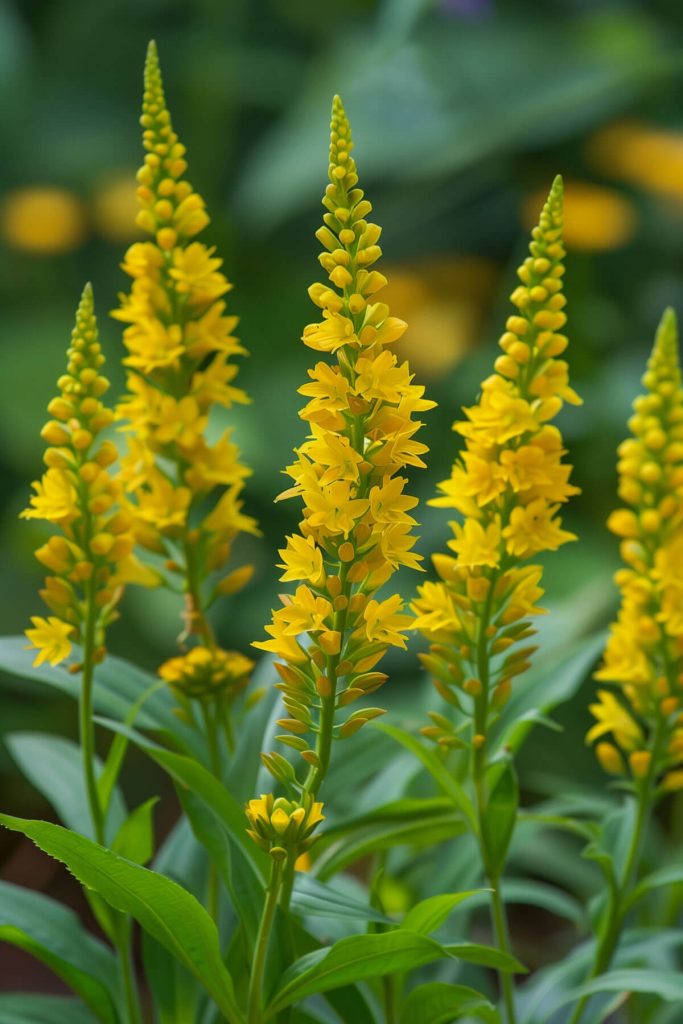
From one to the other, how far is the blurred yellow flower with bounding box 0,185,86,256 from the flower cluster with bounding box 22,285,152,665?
205 centimetres

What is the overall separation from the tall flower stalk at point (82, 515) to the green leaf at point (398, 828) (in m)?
0.22

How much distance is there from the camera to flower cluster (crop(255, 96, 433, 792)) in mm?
741

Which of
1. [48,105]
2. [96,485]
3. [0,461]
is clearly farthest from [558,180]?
[48,105]

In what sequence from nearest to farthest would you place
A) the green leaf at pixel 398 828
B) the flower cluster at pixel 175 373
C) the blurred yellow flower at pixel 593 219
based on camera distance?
the flower cluster at pixel 175 373 < the green leaf at pixel 398 828 < the blurred yellow flower at pixel 593 219

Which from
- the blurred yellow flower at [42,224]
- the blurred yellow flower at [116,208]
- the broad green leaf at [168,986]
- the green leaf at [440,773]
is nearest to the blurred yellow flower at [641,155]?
the blurred yellow flower at [116,208]

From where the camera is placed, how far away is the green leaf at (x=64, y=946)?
991mm

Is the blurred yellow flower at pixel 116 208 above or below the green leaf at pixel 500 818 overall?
above

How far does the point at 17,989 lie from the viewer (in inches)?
73.4

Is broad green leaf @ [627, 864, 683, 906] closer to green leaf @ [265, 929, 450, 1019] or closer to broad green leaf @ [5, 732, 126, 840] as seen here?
green leaf @ [265, 929, 450, 1019]

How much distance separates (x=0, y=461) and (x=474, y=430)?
200cm

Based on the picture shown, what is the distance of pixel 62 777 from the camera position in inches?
46.9

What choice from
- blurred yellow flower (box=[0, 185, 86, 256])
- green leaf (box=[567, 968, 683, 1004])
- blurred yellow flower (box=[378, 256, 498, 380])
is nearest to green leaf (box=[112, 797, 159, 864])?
green leaf (box=[567, 968, 683, 1004])

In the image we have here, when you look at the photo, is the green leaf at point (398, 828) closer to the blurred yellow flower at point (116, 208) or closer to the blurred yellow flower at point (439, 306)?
the blurred yellow flower at point (439, 306)

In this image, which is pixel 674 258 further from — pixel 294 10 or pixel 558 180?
pixel 558 180
